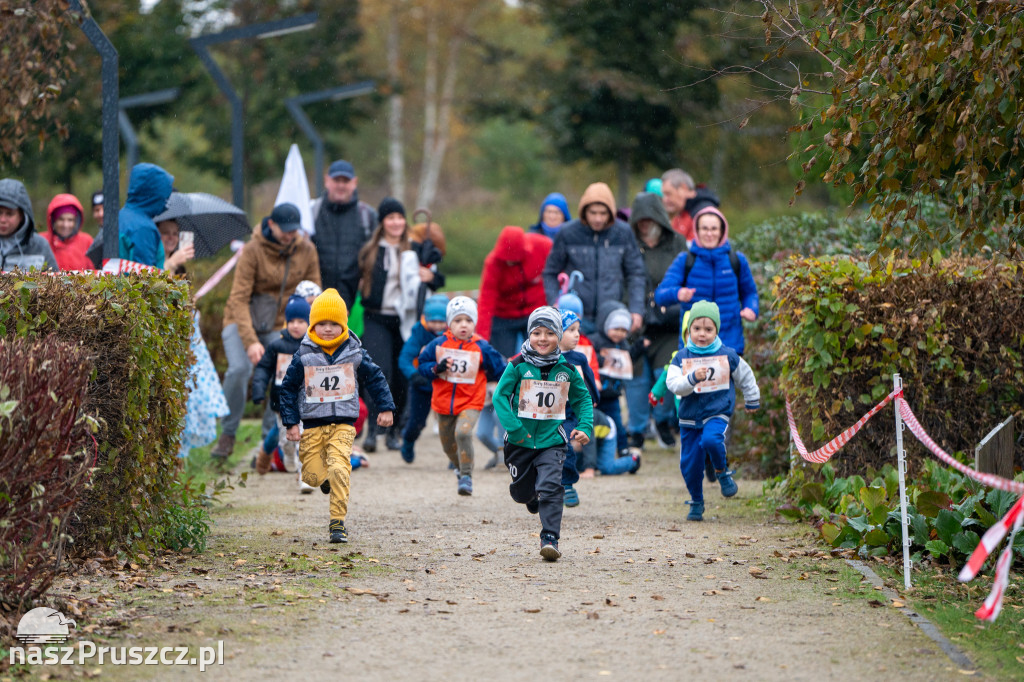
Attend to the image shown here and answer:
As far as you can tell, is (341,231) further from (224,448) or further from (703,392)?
(703,392)

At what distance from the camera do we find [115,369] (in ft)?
24.2

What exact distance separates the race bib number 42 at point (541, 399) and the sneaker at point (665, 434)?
5122mm

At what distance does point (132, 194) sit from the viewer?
1059 cm

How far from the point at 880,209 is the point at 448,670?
3088 mm

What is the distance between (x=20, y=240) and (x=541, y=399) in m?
4.34

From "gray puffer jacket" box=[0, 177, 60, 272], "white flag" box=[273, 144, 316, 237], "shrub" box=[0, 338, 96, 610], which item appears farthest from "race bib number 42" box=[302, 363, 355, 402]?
"white flag" box=[273, 144, 316, 237]

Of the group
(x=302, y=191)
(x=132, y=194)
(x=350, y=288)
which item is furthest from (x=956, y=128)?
(x=302, y=191)

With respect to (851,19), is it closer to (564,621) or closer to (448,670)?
(564,621)

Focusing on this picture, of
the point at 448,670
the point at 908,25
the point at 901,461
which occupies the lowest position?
the point at 448,670

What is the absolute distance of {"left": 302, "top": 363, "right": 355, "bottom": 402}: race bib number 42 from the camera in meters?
8.83

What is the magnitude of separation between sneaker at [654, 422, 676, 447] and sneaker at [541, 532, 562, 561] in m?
5.51

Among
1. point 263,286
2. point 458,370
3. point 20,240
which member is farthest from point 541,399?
point 263,286

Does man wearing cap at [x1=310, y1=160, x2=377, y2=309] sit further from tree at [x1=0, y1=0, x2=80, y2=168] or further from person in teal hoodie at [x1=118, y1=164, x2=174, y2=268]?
tree at [x1=0, y1=0, x2=80, y2=168]

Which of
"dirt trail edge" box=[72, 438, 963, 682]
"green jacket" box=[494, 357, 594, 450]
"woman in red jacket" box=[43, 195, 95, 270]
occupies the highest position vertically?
"woman in red jacket" box=[43, 195, 95, 270]
